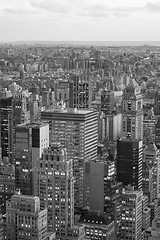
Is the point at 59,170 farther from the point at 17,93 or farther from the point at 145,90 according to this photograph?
the point at 145,90

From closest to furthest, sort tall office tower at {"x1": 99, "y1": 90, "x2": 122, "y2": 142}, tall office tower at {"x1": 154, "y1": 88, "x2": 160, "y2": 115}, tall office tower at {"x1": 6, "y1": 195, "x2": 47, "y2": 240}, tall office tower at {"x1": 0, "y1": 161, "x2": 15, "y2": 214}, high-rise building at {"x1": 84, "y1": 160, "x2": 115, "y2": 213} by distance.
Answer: tall office tower at {"x1": 6, "y1": 195, "x2": 47, "y2": 240} < high-rise building at {"x1": 84, "y1": 160, "x2": 115, "y2": 213} < tall office tower at {"x1": 0, "y1": 161, "x2": 15, "y2": 214} < tall office tower at {"x1": 99, "y1": 90, "x2": 122, "y2": 142} < tall office tower at {"x1": 154, "y1": 88, "x2": 160, "y2": 115}

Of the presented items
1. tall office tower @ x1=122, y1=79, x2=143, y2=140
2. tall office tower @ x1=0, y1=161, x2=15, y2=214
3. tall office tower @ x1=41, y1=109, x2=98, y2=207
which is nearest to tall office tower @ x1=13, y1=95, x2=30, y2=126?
tall office tower @ x1=41, y1=109, x2=98, y2=207

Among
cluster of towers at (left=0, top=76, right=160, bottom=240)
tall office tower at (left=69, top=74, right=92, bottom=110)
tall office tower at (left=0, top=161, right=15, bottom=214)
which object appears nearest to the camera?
cluster of towers at (left=0, top=76, right=160, bottom=240)

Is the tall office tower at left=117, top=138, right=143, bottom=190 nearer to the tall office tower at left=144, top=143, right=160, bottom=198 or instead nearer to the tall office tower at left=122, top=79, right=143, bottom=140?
the tall office tower at left=144, top=143, right=160, bottom=198

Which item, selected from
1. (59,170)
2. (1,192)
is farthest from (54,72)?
(59,170)

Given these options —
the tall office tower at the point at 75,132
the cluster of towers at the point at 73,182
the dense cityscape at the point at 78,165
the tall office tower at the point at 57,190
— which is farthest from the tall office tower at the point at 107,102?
the tall office tower at the point at 57,190

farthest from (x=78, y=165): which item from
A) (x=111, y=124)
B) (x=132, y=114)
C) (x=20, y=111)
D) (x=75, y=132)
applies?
(x=132, y=114)

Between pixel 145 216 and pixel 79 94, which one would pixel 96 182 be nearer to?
pixel 145 216
